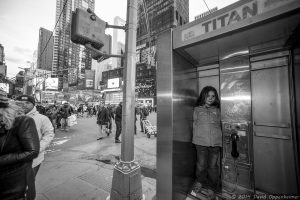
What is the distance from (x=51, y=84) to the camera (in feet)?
113

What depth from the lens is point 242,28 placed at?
1.60 m

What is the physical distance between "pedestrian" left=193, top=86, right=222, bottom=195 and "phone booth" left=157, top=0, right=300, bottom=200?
13cm

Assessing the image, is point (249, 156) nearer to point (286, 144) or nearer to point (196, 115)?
point (286, 144)

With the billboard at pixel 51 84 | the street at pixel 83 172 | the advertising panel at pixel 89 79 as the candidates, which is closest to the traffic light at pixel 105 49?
the street at pixel 83 172

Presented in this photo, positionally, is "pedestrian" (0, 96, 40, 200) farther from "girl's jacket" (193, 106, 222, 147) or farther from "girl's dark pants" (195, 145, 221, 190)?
"girl's dark pants" (195, 145, 221, 190)

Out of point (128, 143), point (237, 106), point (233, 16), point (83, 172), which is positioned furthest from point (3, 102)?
point (237, 106)

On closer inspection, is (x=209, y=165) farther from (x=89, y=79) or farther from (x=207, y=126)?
(x=89, y=79)

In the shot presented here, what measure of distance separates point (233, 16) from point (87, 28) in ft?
7.41

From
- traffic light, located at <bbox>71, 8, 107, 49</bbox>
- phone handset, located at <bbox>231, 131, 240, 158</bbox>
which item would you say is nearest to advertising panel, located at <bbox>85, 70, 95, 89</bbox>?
traffic light, located at <bbox>71, 8, 107, 49</bbox>

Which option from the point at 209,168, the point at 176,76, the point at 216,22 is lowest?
the point at 209,168

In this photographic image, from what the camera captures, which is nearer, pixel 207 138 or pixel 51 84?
pixel 207 138

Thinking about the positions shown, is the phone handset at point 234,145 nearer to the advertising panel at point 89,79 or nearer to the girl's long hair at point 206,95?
the girl's long hair at point 206,95

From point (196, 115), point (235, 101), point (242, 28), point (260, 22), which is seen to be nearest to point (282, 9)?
point (260, 22)

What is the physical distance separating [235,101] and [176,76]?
4.08 ft
